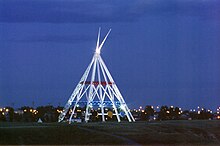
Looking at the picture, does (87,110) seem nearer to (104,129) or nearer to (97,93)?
(97,93)

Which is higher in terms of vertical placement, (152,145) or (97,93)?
(97,93)

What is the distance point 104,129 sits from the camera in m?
13.1

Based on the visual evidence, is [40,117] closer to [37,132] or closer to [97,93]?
[97,93]

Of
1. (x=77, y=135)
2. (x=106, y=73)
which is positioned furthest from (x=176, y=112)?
(x=77, y=135)

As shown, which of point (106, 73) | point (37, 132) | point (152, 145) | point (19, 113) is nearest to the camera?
point (152, 145)

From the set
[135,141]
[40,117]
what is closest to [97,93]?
[40,117]

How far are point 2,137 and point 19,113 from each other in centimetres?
1071

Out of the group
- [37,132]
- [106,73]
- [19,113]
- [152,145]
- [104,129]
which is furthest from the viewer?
[106,73]

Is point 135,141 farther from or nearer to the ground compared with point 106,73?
nearer to the ground

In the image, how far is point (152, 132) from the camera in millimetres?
12242

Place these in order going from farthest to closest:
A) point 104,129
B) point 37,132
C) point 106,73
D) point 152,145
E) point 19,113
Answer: point 106,73, point 19,113, point 104,129, point 37,132, point 152,145

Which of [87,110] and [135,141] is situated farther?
[87,110]

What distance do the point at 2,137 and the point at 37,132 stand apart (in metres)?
1.09

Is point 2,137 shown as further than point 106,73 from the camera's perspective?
No
